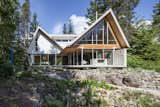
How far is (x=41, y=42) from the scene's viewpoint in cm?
3027

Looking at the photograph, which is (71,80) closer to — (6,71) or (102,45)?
(6,71)

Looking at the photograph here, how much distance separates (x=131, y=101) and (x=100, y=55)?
13039 mm

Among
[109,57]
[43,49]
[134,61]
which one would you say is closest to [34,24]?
[43,49]

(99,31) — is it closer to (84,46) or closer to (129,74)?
(84,46)

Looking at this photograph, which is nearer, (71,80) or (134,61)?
(71,80)

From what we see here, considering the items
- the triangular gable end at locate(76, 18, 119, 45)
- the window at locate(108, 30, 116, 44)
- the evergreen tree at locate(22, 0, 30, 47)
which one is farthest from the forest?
the evergreen tree at locate(22, 0, 30, 47)

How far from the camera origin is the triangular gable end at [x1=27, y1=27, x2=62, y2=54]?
97.9 ft

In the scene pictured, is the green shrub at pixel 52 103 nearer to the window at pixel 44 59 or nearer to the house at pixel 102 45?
the house at pixel 102 45

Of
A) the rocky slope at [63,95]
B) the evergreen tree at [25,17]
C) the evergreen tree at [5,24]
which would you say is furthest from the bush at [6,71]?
the evergreen tree at [25,17]

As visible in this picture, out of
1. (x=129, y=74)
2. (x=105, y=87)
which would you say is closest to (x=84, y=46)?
(x=129, y=74)

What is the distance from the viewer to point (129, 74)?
19844 mm

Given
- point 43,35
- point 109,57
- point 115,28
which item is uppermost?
point 115,28

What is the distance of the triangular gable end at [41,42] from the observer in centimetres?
2983

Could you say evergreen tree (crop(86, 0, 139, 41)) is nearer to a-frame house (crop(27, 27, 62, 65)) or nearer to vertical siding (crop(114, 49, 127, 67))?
a-frame house (crop(27, 27, 62, 65))
